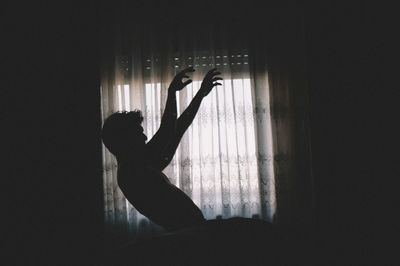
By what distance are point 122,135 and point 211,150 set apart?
2.69 feet

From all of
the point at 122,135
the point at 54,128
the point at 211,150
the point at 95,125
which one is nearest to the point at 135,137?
the point at 122,135

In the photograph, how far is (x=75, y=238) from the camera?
1.66 metres

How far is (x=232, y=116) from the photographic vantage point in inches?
65.9

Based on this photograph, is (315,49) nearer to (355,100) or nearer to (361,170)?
(355,100)

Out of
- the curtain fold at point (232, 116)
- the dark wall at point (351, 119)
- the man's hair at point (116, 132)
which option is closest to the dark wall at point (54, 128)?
the curtain fold at point (232, 116)

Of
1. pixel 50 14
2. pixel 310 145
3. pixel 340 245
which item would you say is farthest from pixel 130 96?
pixel 340 245

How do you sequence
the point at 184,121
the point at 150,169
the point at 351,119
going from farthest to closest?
1. the point at 351,119
2. the point at 184,121
3. the point at 150,169

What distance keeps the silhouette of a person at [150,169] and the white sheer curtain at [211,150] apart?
70cm

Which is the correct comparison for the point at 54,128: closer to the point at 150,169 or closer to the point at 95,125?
the point at 95,125

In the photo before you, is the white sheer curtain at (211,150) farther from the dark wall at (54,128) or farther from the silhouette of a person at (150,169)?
the silhouette of a person at (150,169)

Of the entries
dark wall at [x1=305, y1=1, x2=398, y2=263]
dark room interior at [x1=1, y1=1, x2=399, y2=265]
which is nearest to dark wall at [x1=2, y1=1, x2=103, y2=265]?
dark room interior at [x1=1, y1=1, x2=399, y2=265]

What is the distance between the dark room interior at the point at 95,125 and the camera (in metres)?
1.60

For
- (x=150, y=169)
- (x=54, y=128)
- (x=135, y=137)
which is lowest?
(x=150, y=169)

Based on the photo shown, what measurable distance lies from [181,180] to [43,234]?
846 millimetres
